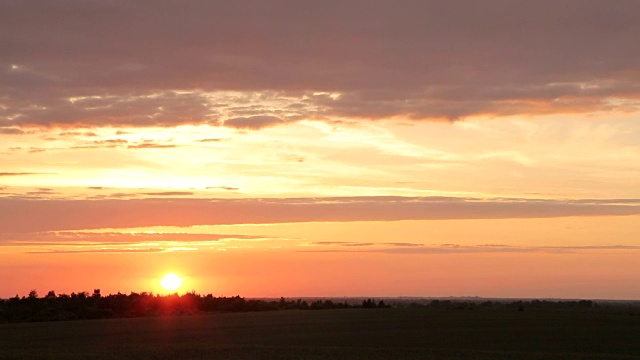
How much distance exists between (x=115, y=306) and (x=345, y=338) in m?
43.6

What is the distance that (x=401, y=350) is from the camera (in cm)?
4097

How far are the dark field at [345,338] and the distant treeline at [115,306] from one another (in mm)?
15157

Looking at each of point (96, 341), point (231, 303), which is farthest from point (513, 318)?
point (231, 303)

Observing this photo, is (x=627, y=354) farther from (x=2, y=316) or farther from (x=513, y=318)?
(x=2, y=316)

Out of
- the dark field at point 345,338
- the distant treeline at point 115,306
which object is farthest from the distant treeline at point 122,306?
the dark field at point 345,338

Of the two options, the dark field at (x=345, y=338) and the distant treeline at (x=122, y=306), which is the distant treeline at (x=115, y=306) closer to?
the distant treeline at (x=122, y=306)

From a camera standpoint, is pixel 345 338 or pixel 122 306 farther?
pixel 122 306

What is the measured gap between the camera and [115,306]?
87375mm

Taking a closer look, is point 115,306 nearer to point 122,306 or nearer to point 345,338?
point 122,306

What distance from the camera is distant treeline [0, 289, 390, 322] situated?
81.8 m

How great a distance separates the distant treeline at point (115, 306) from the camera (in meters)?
81.8

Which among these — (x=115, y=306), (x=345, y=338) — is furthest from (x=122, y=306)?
(x=345, y=338)

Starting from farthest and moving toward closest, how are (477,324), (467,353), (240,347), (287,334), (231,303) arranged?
(231,303) < (477,324) < (287,334) < (240,347) < (467,353)

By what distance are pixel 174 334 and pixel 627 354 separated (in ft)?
87.2
